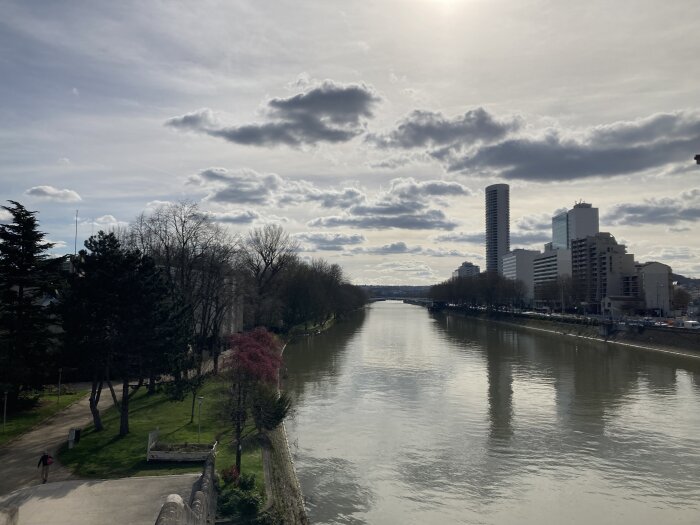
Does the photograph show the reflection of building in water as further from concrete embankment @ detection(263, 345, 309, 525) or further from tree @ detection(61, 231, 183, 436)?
tree @ detection(61, 231, 183, 436)

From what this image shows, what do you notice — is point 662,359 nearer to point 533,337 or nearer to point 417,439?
point 533,337

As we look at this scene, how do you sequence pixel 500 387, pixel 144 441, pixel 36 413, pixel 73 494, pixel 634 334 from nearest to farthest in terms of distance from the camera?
pixel 73 494 < pixel 144 441 < pixel 36 413 < pixel 500 387 < pixel 634 334

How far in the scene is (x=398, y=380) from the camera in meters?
54.8

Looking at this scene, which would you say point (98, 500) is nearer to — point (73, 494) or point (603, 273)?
point (73, 494)

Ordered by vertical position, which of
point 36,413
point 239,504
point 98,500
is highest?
point 36,413

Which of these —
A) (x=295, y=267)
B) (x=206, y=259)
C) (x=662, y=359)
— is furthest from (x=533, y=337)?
(x=206, y=259)

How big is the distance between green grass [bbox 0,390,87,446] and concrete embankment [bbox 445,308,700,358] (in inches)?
2982

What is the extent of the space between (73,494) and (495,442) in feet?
75.5

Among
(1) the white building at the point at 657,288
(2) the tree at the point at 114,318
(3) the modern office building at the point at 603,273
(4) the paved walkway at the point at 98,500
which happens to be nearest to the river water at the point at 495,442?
(4) the paved walkway at the point at 98,500

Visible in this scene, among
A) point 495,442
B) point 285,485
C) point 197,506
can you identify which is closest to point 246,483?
point 285,485

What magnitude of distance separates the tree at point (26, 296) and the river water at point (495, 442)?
53.8 feet

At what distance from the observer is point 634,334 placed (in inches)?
3738

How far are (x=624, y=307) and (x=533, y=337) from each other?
56601mm

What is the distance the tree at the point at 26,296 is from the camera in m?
34.3
